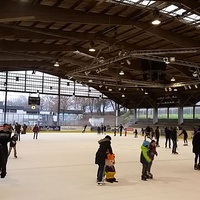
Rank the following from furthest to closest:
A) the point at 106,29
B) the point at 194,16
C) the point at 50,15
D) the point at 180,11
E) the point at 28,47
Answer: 1. the point at 28,47
2. the point at 106,29
3. the point at 194,16
4. the point at 180,11
5. the point at 50,15

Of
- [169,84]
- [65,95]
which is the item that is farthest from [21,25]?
[65,95]

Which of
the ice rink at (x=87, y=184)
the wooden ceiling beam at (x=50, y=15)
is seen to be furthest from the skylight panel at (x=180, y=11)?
the ice rink at (x=87, y=184)

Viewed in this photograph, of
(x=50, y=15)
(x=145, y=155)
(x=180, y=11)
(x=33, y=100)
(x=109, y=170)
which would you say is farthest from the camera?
(x=33, y=100)

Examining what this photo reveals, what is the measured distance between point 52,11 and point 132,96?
37036mm

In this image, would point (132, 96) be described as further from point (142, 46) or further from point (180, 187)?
point (180, 187)

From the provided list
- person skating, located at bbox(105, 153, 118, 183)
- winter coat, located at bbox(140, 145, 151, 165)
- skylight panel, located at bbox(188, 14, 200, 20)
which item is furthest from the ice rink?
skylight panel, located at bbox(188, 14, 200, 20)

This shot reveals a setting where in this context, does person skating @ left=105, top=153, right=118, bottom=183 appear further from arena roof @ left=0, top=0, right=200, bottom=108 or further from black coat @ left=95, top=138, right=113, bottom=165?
arena roof @ left=0, top=0, right=200, bottom=108

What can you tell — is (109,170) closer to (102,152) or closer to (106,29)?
(102,152)

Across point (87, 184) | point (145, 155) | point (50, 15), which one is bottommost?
point (87, 184)

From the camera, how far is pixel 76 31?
18578 millimetres

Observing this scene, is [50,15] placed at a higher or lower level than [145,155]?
higher

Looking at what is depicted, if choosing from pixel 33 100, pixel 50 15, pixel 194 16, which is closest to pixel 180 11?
pixel 194 16

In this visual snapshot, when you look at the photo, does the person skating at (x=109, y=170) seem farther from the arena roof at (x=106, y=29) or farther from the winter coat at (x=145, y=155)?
the arena roof at (x=106, y=29)

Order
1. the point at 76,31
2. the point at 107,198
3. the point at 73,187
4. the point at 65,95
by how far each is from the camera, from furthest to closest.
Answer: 1. the point at 65,95
2. the point at 76,31
3. the point at 73,187
4. the point at 107,198
